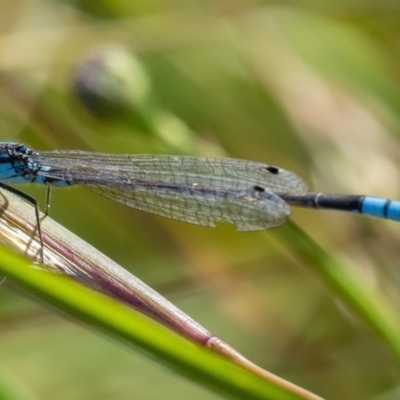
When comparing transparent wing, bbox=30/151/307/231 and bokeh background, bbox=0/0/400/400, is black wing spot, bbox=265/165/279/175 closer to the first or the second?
transparent wing, bbox=30/151/307/231

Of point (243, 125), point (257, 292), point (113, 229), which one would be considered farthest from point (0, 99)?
point (257, 292)

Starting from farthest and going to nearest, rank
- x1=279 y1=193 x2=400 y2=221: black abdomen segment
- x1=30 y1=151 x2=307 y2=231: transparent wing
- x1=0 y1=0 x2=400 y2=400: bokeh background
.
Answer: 1. x1=0 y1=0 x2=400 y2=400: bokeh background
2. x1=279 y1=193 x2=400 y2=221: black abdomen segment
3. x1=30 y1=151 x2=307 y2=231: transparent wing

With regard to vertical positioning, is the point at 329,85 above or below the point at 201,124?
above

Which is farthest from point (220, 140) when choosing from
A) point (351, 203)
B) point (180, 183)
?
point (180, 183)

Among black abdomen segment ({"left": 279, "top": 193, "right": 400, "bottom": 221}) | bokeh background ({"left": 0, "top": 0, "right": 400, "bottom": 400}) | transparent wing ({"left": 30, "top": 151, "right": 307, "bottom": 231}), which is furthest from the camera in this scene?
bokeh background ({"left": 0, "top": 0, "right": 400, "bottom": 400})

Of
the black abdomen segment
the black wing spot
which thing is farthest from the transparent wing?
the black abdomen segment

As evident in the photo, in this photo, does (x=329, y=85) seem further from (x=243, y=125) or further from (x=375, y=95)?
(x=243, y=125)
